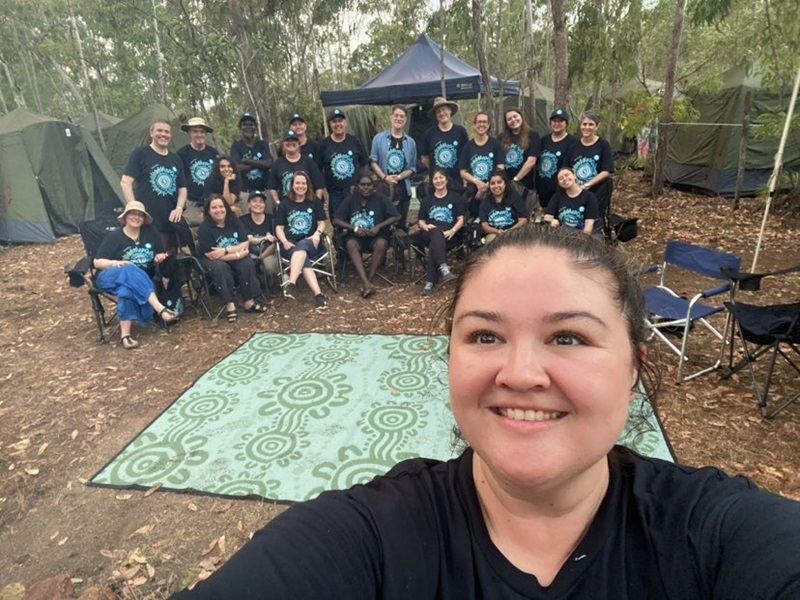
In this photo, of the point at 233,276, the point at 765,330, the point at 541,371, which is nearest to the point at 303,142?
the point at 233,276

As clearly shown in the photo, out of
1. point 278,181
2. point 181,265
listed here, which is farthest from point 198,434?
point 278,181

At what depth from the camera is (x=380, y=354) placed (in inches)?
164

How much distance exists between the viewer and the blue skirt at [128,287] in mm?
4555

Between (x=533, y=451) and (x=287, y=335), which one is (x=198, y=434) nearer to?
(x=287, y=335)

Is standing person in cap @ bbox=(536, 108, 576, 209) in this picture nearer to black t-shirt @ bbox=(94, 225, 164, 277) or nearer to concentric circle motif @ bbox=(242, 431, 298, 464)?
concentric circle motif @ bbox=(242, 431, 298, 464)

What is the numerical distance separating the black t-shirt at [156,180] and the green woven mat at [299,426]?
2.13 m

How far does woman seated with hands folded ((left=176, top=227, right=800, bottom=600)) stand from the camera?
0.85m

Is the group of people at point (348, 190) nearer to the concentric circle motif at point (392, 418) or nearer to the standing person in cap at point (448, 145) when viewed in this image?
the standing person in cap at point (448, 145)

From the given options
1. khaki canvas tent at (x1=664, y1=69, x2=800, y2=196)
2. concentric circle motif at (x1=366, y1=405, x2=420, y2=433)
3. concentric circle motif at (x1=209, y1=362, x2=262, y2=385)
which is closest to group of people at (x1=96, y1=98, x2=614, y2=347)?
concentric circle motif at (x1=209, y1=362, x2=262, y2=385)

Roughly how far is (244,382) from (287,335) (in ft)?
3.02

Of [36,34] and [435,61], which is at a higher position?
[36,34]

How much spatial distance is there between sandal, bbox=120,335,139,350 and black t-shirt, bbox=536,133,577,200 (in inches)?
188

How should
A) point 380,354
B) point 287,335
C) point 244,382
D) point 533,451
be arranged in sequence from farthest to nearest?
1. point 287,335
2. point 380,354
3. point 244,382
4. point 533,451

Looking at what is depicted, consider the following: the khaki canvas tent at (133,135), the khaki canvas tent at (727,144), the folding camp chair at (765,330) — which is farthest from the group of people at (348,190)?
the khaki canvas tent at (133,135)
